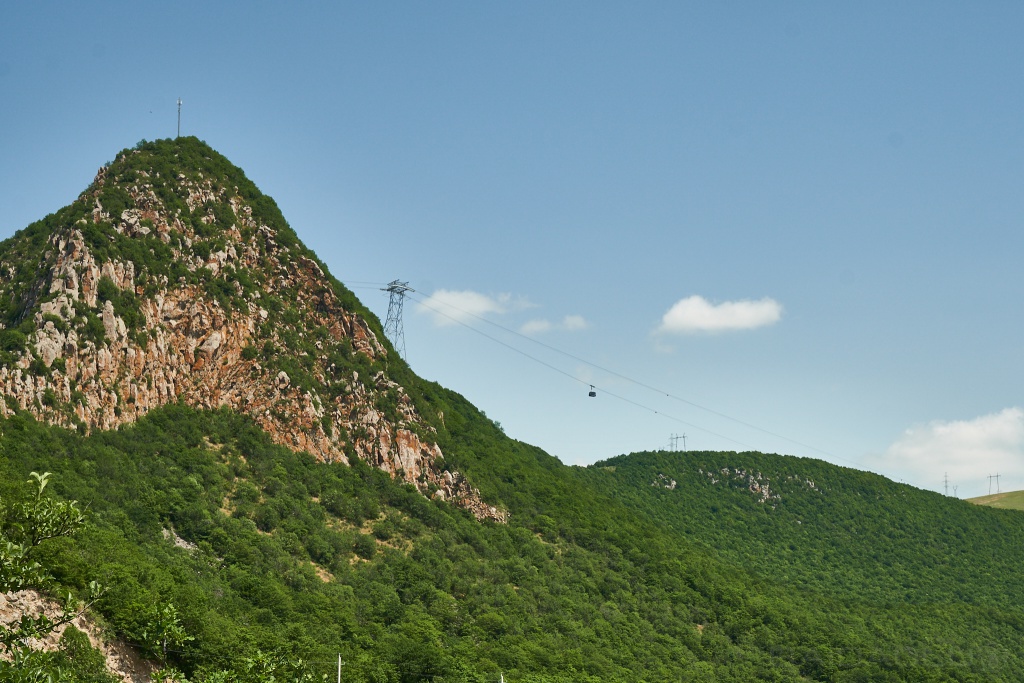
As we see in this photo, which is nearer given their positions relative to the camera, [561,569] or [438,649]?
[438,649]

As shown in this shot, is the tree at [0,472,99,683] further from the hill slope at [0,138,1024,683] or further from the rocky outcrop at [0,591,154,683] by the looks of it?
the rocky outcrop at [0,591,154,683]

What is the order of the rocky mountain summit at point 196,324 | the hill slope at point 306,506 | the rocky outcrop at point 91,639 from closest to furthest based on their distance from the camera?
the rocky outcrop at point 91,639
the hill slope at point 306,506
the rocky mountain summit at point 196,324

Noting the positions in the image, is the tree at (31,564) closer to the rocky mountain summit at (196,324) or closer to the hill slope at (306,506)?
the hill slope at (306,506)

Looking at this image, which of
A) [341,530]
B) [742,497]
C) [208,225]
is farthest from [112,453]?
[742,497]

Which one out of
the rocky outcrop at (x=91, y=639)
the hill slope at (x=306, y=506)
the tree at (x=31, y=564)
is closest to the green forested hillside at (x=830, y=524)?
the hill slope at (x=306, y=506)

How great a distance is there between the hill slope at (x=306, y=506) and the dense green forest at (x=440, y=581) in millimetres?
257

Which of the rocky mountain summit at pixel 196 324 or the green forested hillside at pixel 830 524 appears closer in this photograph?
the rocky mountain summit at pixel 196 324

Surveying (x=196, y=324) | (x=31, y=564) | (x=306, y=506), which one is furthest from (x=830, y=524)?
(x=31, y=564)

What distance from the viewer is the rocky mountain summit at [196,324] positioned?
240 ft

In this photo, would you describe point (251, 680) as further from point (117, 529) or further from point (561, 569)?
point (561, 569)

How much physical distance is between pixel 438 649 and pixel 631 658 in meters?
21.7

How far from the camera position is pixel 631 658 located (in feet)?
267

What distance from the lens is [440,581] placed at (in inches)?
3142

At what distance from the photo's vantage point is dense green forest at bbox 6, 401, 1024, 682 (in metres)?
60.1
